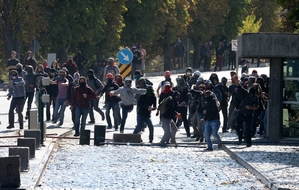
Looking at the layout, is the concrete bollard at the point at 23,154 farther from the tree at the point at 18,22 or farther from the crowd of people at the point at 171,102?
the tree at the point at 18,22

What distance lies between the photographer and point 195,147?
2753 cm

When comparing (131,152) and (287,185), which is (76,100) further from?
(287,185)

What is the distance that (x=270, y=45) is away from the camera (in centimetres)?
2800

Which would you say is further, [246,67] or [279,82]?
[246,67]

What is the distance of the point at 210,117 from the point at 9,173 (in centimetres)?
1006

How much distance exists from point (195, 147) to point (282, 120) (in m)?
2.68

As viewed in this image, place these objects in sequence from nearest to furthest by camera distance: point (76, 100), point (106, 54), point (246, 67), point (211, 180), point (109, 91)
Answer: point (211, 180)
point (76, 100)
point (109, 91)
point (246, 67)
point (106, 54)

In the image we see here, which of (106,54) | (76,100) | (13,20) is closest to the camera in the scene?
(76,100)

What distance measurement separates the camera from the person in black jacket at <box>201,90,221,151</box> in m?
26.1

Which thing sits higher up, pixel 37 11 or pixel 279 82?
pixel 37 11

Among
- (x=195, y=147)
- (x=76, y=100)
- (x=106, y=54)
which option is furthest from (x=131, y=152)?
(x=106, y=54)

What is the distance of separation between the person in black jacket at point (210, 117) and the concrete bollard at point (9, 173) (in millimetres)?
9803

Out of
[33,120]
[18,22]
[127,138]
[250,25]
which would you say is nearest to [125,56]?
[127,138]

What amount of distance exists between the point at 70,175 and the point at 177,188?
8.61 ft
